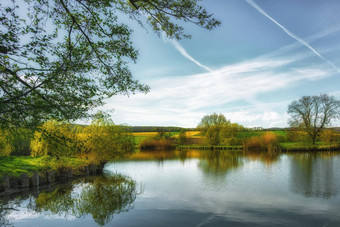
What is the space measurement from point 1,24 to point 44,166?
13050 millimetres

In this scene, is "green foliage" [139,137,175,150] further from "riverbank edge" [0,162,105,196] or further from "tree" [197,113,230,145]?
"riverbank edge" [0,162,105,196]

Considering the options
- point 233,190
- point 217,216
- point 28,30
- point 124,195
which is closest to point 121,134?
point 124,195

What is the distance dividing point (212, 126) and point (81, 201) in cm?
4716

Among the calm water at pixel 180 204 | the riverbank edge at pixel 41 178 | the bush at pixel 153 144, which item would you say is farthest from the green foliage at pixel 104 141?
the bush at pixel 153 144

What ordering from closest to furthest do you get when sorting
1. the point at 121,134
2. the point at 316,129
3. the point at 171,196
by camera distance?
the point at 171,196 < the point at 121,134 < the point at 316,129

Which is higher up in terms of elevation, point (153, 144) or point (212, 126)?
point (212, 126)

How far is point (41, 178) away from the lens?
15.2m

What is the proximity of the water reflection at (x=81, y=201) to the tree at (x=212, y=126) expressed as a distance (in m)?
42.4

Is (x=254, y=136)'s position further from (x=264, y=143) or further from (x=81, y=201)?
(x=81, y=201)

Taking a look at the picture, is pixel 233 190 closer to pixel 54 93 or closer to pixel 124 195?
pixel 124 195

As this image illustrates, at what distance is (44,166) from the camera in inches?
686

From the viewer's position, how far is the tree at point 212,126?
56.7 m

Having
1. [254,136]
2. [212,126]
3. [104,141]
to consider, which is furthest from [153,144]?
[104,141]

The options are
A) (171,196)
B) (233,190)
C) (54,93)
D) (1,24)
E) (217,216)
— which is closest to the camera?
(1,24)
